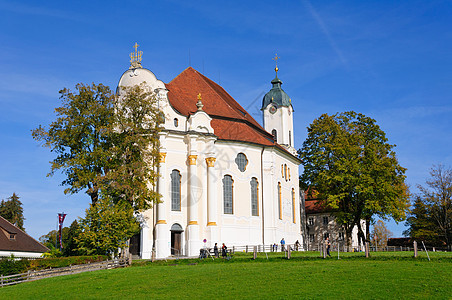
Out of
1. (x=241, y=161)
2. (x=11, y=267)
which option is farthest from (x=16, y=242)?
(x=241, y=161)

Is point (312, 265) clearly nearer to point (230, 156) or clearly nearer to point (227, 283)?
point (227, 283)

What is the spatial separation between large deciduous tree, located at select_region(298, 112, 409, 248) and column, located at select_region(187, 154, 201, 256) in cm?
1393

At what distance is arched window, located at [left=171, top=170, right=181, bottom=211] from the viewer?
4247 cm

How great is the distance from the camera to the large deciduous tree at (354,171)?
47500mm

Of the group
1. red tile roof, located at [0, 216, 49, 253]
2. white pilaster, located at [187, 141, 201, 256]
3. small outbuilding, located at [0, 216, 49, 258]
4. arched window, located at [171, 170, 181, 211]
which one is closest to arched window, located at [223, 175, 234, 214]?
white pilaster, located at [187, 141, 201, 256]

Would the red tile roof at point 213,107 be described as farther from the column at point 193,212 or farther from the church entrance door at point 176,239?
the church entrance door at point 176,239

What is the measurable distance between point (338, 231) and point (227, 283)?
4702 centimetres

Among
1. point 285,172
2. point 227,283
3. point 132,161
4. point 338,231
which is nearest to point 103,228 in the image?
point 132,161

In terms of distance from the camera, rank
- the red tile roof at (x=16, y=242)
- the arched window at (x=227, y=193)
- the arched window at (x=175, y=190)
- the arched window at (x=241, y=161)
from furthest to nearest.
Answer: the red tile roof at (x=16, y=242) → the arched window at (x=241, y=161) → the arched window at (x=227, y=193) → the arched window at (x=175, y=190)

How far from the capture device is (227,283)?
22.2 meters

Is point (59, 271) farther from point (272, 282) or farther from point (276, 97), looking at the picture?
point (276, 97)

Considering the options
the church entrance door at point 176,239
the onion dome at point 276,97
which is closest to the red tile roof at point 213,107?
the church entrance door at point 176,239

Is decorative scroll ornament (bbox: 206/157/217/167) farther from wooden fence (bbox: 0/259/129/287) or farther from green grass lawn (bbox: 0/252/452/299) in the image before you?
green grass lawn (bbox: 0/252/452/299)

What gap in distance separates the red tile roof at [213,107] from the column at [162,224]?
6792 millimetres
